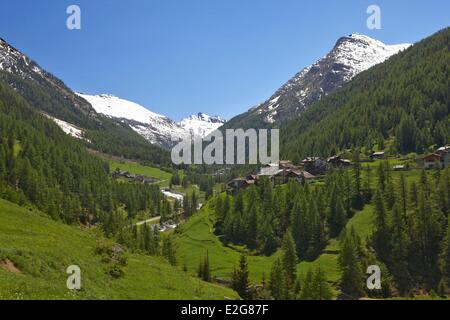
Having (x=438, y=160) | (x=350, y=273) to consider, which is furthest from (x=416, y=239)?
(x=438, y=160)

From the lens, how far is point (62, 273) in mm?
36250

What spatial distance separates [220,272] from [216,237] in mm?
31910

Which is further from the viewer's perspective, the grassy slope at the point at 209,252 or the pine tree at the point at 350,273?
the grassy slope at the point at 209,252

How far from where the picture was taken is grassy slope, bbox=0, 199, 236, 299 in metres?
29.5

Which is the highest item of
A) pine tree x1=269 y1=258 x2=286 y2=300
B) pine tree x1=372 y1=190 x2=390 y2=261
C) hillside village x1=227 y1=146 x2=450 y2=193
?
hillside village x1=227 y1=146 x2=450 y2=193

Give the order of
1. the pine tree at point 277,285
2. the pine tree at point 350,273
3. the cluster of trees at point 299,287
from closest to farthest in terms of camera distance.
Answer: the cluster of trees at point 299,287
the pine tree at point 277,285
the pine tree at point 350,273

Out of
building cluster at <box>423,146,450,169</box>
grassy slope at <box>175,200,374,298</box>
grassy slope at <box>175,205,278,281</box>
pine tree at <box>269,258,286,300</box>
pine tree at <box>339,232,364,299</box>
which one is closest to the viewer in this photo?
pine tree at <box>269,258,286,300</box>

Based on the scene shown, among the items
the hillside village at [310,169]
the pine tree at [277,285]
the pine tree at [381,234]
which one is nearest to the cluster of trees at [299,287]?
the pine tree at [277,285]

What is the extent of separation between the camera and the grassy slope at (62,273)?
1163 inches

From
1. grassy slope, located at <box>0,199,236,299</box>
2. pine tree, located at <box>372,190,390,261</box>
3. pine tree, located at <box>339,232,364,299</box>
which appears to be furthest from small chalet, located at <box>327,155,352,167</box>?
grassy slope, located at <box>0,199,236,299</box>

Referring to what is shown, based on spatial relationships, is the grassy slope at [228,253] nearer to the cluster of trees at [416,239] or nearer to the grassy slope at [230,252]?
the grassy slope at [230,252]

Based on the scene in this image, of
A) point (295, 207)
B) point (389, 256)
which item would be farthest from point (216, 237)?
point (389, 256)

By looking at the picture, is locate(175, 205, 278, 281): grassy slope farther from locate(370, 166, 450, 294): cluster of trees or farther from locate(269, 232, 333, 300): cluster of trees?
locate(370, 166, 450, 294): cluster of trees

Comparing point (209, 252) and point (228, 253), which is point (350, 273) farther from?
point (209, 252)
